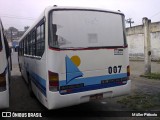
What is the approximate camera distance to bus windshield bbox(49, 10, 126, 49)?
581cm

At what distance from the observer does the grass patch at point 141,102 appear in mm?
7316

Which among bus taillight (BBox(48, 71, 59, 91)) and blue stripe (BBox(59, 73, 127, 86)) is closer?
bus taillight (BBox(48, 71, 59, 91))

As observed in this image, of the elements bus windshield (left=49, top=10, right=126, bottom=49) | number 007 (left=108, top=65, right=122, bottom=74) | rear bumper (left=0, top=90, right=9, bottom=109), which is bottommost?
rear bumper (left=0, top=90, right=9, bottom=109)

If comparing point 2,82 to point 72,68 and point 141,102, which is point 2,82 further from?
point 141,102

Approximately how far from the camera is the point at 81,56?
6004 mm

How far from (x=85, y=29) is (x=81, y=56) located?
0.72 m

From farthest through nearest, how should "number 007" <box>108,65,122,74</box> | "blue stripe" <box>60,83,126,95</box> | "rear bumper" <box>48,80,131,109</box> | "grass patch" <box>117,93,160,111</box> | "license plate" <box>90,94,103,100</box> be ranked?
"grass patch" <box>117,93,160,111</box>, "number 007" <box>108,65,122,74</box>, "license plate" <box>90,94,103,100</box>, "blue stripe" <box>60,83,126,95</box>, "rear bumper" <box>48,80,131,109</box>

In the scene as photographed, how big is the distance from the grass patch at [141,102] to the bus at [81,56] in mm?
887

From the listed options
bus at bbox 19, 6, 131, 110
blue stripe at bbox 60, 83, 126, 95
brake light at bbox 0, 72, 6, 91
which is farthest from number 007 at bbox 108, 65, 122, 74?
brake light at bbox 0, 72, 6, 91

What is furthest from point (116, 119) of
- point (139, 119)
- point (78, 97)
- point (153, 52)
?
point (153, 52)

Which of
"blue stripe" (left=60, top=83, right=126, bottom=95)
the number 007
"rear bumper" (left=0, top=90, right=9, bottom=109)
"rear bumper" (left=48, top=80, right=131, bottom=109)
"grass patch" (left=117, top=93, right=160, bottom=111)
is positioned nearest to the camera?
"rear bumper" (left=0, top=90, right=9, bottom=109)

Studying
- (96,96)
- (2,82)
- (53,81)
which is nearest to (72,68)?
(53,81)

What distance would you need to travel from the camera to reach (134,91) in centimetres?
981

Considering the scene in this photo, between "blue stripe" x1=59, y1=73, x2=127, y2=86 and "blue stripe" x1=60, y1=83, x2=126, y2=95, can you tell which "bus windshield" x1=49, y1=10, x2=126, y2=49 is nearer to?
"blue stripe" x1=59, y1=73, x2=127, y2=86
